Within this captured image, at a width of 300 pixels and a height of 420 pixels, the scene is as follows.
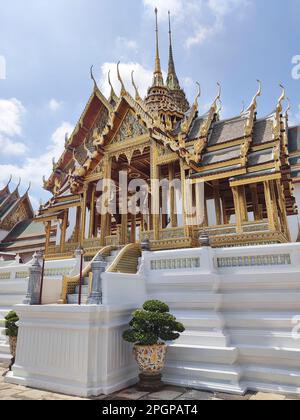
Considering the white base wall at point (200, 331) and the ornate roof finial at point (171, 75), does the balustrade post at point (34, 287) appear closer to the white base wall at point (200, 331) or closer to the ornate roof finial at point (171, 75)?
the white base wall at point (200, 331)

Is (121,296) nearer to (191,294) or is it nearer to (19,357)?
(191,294)

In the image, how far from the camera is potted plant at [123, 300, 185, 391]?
4043mm

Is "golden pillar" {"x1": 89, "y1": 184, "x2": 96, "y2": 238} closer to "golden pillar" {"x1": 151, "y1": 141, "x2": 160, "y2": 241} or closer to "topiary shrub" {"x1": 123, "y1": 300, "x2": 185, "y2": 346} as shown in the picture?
"golden pillar" {"x1": 151, "y1": 141, "x2": 160, "y2": 241}

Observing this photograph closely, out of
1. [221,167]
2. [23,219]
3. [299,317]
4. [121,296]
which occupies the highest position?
[23,219]

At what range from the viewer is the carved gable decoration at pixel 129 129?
8836 mm

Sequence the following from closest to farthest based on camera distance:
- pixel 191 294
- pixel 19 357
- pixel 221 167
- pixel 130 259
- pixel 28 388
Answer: pixel 28 388 → pixel 19 357 → pixel 191 294 → pixel 130 259 → pixel 221 167

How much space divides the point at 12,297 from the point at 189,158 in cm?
504

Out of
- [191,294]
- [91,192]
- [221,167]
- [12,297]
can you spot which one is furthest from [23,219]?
[191,294]

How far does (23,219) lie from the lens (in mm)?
23641

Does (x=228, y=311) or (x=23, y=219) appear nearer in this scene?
(x=228, y=311)

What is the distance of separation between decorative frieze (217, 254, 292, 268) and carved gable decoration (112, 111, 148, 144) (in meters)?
4.88

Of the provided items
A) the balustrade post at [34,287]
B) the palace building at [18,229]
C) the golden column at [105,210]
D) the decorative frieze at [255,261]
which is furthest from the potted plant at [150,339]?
the palace building at [18,229]

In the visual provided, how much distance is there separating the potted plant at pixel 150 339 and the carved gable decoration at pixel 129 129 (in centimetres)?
580

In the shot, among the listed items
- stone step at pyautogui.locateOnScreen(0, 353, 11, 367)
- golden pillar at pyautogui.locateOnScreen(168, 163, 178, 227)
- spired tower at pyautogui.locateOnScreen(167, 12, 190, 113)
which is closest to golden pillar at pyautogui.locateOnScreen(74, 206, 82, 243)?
golden pillar at pyautogui.locateOnScreen(168, 163, 178, 227)
